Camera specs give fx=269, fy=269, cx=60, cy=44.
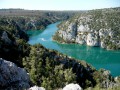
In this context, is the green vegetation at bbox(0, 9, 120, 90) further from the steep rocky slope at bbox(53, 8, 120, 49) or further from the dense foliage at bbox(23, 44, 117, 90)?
the steep rocky slope at bbox(53, 8, 120, 49)

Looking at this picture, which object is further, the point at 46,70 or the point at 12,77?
the point at 46,70

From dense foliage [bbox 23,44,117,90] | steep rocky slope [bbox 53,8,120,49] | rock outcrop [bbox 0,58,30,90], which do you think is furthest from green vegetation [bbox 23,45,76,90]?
steep rocky slope [bbox 53,8,120,49]

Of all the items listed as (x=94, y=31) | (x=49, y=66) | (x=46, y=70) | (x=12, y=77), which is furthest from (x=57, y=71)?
(x=94, y=31)

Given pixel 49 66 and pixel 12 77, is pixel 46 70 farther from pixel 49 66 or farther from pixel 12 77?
pixel 12 77

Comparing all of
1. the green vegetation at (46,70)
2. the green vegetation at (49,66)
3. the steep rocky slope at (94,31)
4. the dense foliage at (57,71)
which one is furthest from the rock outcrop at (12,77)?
the steep rocky slope at (94,31)

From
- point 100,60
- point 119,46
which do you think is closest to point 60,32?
point 119,46

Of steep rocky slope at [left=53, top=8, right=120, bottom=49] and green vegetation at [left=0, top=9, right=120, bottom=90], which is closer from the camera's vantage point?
green vegetation at [left=0, top=9, right=120, bottom=90]

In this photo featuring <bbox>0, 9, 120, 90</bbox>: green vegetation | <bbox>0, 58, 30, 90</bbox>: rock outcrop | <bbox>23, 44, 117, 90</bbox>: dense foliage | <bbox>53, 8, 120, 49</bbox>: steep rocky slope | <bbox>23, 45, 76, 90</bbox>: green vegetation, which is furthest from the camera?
<bbox>53, 8, 120, 49</bbox>: steep rocky slope

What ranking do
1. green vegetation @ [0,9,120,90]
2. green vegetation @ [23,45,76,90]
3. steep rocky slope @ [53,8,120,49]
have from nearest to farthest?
green vegetation @ [23,45,76,90] < green vegetation @ [0,9,120,90] < steep rocky slope @ [53,8,120,49]

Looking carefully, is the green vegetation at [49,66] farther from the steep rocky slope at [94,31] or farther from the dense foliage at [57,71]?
the steep rocky slope at [94,31]
